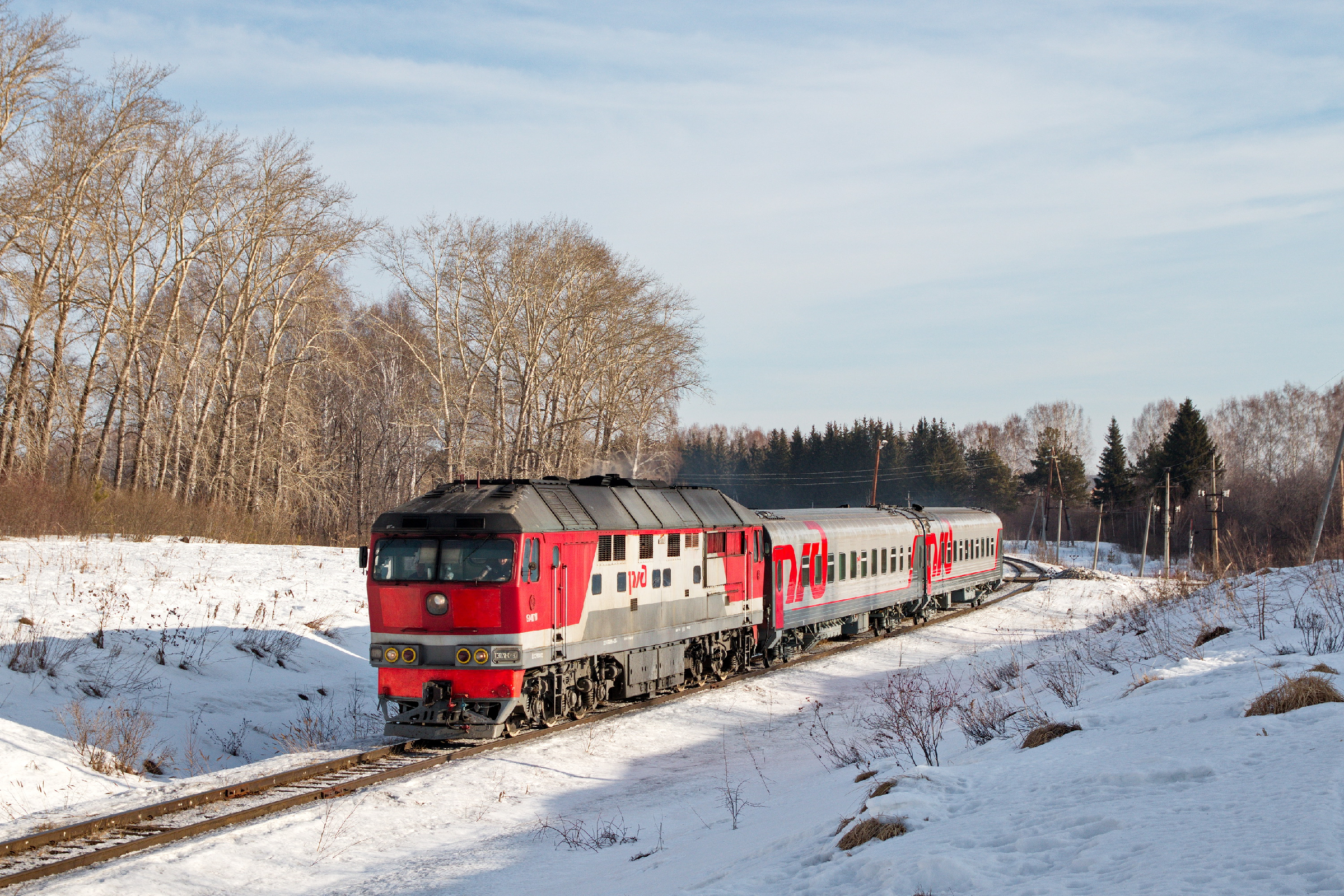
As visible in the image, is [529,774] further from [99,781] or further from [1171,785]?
[1171,785]

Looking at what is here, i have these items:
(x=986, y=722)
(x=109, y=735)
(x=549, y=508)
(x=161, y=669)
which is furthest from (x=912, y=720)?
(x=161, y=669)

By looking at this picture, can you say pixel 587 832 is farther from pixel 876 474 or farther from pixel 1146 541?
pixel 1146 541

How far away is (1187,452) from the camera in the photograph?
75375mm

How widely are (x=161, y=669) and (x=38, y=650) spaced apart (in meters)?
1.65

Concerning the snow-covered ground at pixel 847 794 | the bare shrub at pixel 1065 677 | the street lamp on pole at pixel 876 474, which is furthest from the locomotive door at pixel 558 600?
the street lamp on pole at pixel 876 474

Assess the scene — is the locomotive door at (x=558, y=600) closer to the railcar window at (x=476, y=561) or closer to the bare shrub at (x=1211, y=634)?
the railcar window at (x=476, y=561)

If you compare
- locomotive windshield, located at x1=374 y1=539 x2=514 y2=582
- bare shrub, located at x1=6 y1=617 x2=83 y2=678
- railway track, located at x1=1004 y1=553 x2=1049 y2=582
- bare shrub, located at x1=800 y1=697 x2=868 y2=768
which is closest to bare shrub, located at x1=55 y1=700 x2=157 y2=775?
bare shrub, located at x1=6 y1=617 x2=83 y2=678

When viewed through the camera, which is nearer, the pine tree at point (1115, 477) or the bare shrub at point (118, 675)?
the bare shrub at point (118, 675)

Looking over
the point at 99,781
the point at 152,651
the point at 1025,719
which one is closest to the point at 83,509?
the point at 152,651

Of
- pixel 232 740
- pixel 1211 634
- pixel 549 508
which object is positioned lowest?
pixel 232 740

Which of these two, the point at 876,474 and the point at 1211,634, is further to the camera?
the point at 876,474

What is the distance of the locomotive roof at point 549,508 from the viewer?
12977 millimetres

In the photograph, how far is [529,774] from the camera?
39.3 ft

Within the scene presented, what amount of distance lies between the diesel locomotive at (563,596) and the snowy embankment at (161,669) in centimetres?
215
